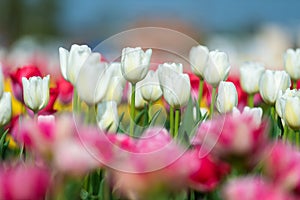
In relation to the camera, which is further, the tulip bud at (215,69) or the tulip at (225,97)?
the tulip bud at (215,69)

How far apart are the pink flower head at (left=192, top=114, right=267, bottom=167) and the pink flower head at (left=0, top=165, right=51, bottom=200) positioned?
182 millimetres

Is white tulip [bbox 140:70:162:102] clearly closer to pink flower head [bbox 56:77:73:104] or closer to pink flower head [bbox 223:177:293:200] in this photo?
pink flower head [bbox 56:77:73:104]

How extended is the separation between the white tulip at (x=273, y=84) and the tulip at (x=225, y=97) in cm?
13

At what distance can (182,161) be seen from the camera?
2.55 ft

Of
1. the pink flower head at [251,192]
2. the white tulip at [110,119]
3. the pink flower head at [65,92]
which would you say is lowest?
the pink flower head at [251,192]

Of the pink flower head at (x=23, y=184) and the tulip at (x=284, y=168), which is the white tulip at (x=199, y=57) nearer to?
the tulip at (x=284, y=168)

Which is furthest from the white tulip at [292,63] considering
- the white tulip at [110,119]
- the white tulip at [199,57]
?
the white tulip at [110,119]

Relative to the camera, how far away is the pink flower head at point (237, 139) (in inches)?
30.3

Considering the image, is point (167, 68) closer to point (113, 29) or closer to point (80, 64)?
point (80, 64)

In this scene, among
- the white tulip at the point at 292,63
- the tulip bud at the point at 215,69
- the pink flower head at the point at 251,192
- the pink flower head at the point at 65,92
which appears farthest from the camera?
the pink flower head at the point at 65,92

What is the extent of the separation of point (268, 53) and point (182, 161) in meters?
3.25

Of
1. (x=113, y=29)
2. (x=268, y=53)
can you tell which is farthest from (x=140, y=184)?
(x=113, y=29)

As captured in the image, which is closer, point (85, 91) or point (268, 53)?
point (85, 91)

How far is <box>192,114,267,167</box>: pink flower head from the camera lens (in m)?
0.77
